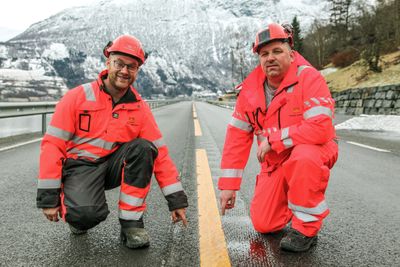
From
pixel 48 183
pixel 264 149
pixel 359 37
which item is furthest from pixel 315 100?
pixel 359 37

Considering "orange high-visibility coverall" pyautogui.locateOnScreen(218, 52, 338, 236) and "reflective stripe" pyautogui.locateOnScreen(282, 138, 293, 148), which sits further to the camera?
"reflective stripe" pyautogui.locateOnScreen(282, 138, 293, 148)

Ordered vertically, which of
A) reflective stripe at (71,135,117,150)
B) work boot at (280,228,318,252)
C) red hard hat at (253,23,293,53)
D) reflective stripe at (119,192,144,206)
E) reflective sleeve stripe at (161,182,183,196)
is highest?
red hard hat at (253,23,293,53)

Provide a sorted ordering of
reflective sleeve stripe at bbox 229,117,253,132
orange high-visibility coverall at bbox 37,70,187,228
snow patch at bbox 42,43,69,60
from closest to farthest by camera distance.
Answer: orange high-visibility coverall at bbox 37,70,187,228, reflective sleeve stripe at bbox 229,117,253,132, snow patch at bbox 42,43,69,60

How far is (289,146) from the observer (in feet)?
9.54

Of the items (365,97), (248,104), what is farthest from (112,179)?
(365,97)

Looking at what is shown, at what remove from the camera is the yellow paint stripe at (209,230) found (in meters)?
2.50

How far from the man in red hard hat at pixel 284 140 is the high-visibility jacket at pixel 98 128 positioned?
0.51m

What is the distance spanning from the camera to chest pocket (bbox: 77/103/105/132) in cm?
295

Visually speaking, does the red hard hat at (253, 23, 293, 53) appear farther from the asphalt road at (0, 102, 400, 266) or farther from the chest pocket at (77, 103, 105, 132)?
the asphalt road at (0, 102, 400, 266)

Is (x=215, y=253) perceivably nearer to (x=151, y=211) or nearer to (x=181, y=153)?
(x=151, y=211)

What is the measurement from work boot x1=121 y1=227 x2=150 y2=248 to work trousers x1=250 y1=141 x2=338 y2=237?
82cm

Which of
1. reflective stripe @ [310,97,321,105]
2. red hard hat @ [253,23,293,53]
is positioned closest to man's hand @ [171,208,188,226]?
reflective stripe @ [310,97,321,105]

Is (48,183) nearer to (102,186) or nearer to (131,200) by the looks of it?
(102,186)

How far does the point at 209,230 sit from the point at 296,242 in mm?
680
